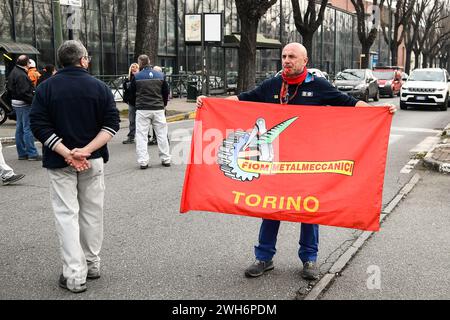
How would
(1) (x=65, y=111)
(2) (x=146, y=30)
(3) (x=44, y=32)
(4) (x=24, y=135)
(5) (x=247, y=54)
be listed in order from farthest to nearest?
1. (3) (x=44, y=32)
2. (5) (x=247, y=54)
3. (2) (x=146, y=30)
4. (4) (x=24, y=135)
5. (1) (x=65, y=111)

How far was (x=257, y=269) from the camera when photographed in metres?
4.73

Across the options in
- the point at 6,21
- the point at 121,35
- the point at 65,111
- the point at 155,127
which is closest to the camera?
the point at 65,111

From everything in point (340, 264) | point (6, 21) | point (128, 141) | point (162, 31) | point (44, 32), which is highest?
point (162, 31)

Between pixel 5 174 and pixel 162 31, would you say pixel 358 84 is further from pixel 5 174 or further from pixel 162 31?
pixel 5 174

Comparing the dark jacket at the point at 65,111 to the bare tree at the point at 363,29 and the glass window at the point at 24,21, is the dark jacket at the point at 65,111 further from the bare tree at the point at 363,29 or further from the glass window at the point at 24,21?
the bare tree at the point at 363,29

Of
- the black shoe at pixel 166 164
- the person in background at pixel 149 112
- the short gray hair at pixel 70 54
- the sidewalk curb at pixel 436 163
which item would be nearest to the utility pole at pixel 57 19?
the person in background at pixel 149 112

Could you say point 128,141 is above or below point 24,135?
below

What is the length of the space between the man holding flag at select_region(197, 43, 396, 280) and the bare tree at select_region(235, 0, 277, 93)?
18393mm

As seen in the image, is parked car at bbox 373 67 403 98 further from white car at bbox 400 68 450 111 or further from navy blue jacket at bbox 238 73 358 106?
navy blue jacket at bbox 238 73 358 106

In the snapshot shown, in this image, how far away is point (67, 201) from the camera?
4344 mm

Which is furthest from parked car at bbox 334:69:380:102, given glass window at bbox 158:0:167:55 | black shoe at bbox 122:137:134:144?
black shoe at bbox 122:137:134:144

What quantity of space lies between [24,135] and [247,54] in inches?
566

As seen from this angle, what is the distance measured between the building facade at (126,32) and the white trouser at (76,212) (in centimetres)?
1104

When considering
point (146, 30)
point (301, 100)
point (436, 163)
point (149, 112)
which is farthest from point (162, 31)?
point (301, 100)
